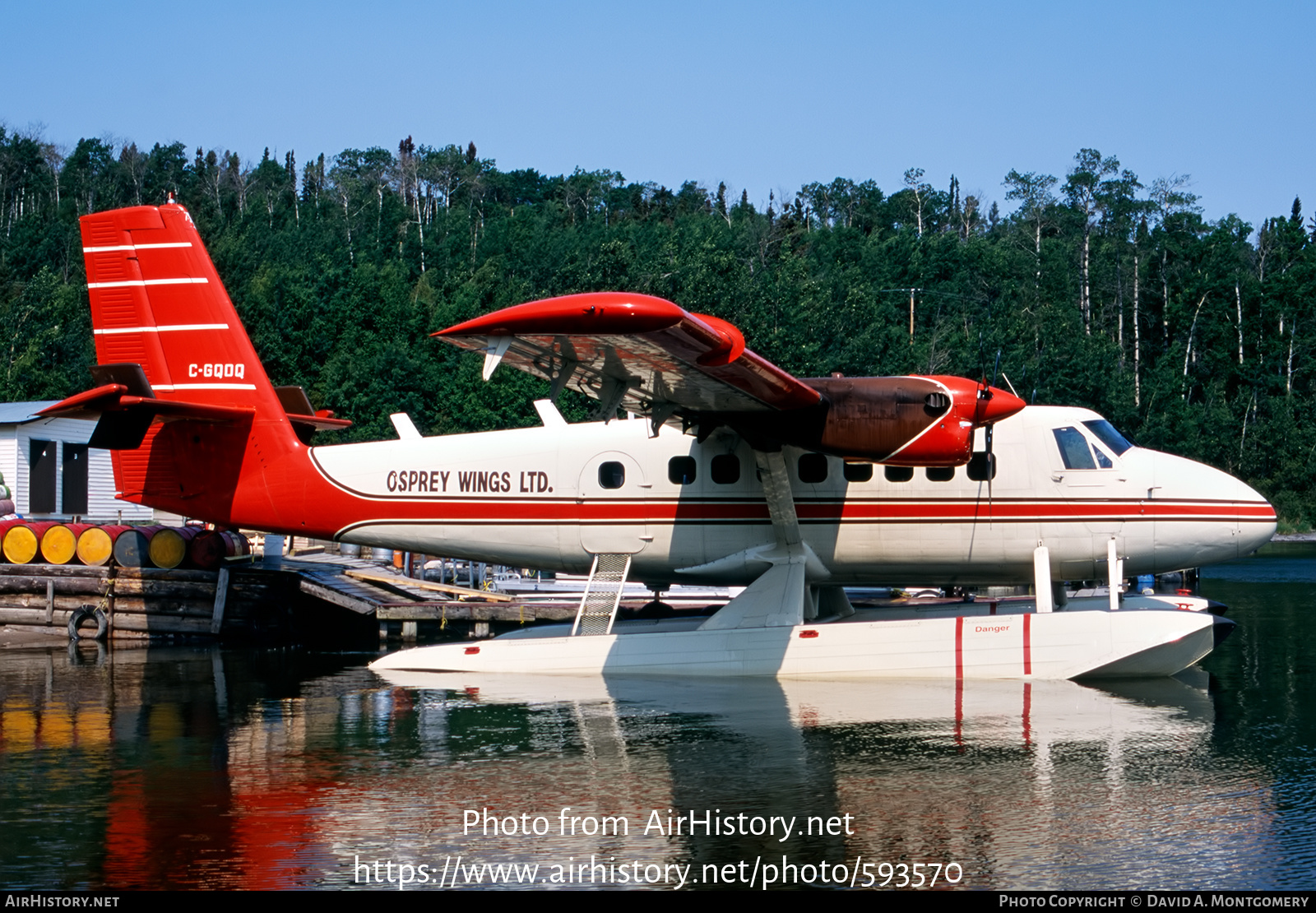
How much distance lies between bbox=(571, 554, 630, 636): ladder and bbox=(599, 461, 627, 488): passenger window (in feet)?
2.93

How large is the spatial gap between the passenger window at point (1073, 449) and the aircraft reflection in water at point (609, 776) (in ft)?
8.96

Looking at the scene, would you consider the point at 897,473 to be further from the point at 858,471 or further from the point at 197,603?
the point at 197,603

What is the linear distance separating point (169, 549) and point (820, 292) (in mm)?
43295

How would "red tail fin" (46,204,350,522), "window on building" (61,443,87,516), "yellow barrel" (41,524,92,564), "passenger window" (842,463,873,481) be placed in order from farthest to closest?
1. "window on building" (61,443,87,516)
2. "yellow barrel" (41,524,92,564)
3. "red tail fin" (46,204,350,522)
4. "passenger window" (842,463,873,481)

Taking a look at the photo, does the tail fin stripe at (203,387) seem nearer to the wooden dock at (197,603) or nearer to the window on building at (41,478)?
the wooden dock at (197,603)

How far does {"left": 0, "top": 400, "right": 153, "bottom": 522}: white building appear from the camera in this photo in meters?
27.1

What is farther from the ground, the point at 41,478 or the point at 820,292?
the point at 820,292

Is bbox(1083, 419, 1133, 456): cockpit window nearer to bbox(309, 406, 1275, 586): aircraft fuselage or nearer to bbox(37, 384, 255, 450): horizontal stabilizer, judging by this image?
bbox(309, 406, 1275, 586): aircraft fuselage

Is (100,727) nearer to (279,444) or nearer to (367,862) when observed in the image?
(279,444)

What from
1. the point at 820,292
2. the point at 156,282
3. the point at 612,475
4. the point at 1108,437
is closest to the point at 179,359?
the point at 156,282

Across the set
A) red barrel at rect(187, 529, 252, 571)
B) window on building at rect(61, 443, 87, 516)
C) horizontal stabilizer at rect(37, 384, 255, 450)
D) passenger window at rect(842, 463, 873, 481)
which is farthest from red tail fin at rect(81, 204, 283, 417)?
window on building at rect(61, 443, 87, 516)

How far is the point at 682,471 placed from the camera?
50.9 feet
